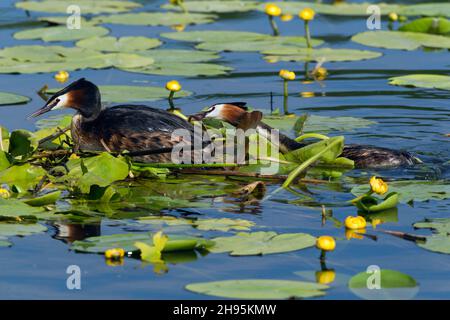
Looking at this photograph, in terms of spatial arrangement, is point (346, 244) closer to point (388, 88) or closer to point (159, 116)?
point (159, 116)

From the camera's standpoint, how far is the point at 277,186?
952 centimetres

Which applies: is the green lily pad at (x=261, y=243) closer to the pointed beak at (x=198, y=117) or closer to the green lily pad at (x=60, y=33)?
the pointed beak at (x=198, y=117)

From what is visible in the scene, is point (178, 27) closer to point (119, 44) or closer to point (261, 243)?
point (119, 44)

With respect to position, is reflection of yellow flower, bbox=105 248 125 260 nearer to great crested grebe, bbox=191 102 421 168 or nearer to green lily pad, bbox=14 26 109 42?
great crested grebe, bbox=191 102 421 168

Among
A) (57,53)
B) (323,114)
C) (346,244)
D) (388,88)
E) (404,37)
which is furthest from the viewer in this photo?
(404,37)

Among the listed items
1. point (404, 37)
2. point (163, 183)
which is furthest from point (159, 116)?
point (404, 37)

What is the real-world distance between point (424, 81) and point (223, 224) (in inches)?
207

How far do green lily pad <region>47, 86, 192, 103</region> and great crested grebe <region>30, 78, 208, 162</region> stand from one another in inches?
61.5

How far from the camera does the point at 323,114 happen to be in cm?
1215

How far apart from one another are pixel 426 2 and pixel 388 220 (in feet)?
34.8

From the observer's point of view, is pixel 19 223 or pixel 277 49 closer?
pixel 19 223

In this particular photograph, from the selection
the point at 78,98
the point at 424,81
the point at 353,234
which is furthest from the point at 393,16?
the point at 353,234

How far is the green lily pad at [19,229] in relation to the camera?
804 centimetres
